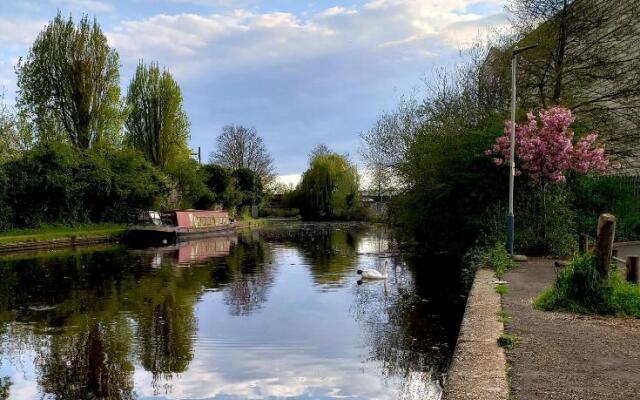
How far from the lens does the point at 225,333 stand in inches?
360

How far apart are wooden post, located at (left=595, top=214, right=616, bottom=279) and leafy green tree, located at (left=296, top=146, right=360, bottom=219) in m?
54.2

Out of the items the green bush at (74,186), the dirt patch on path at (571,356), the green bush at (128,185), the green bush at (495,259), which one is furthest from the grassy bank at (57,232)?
the dirt patch on path at (571,356)

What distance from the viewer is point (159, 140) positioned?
45.4m

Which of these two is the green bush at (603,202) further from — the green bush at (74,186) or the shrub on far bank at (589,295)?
the green bush at (74,186)

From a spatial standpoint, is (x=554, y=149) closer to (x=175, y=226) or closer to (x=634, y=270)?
(x=634, y=270)

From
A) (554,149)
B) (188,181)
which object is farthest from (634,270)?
(188,181)

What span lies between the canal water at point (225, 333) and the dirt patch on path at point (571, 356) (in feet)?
3.71

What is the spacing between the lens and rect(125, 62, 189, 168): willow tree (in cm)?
4494

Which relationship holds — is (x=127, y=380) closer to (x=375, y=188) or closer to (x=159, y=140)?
(x=375, y=188)

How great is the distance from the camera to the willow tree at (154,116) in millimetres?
44938

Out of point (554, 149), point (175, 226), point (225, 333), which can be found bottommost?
point (225, 333)

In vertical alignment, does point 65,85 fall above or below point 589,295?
above

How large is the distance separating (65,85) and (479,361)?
36.2m

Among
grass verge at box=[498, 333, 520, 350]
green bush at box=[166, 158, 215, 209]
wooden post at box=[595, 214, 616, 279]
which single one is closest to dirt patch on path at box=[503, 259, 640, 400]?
grass verge at box=[498, 333, 520, 350]
